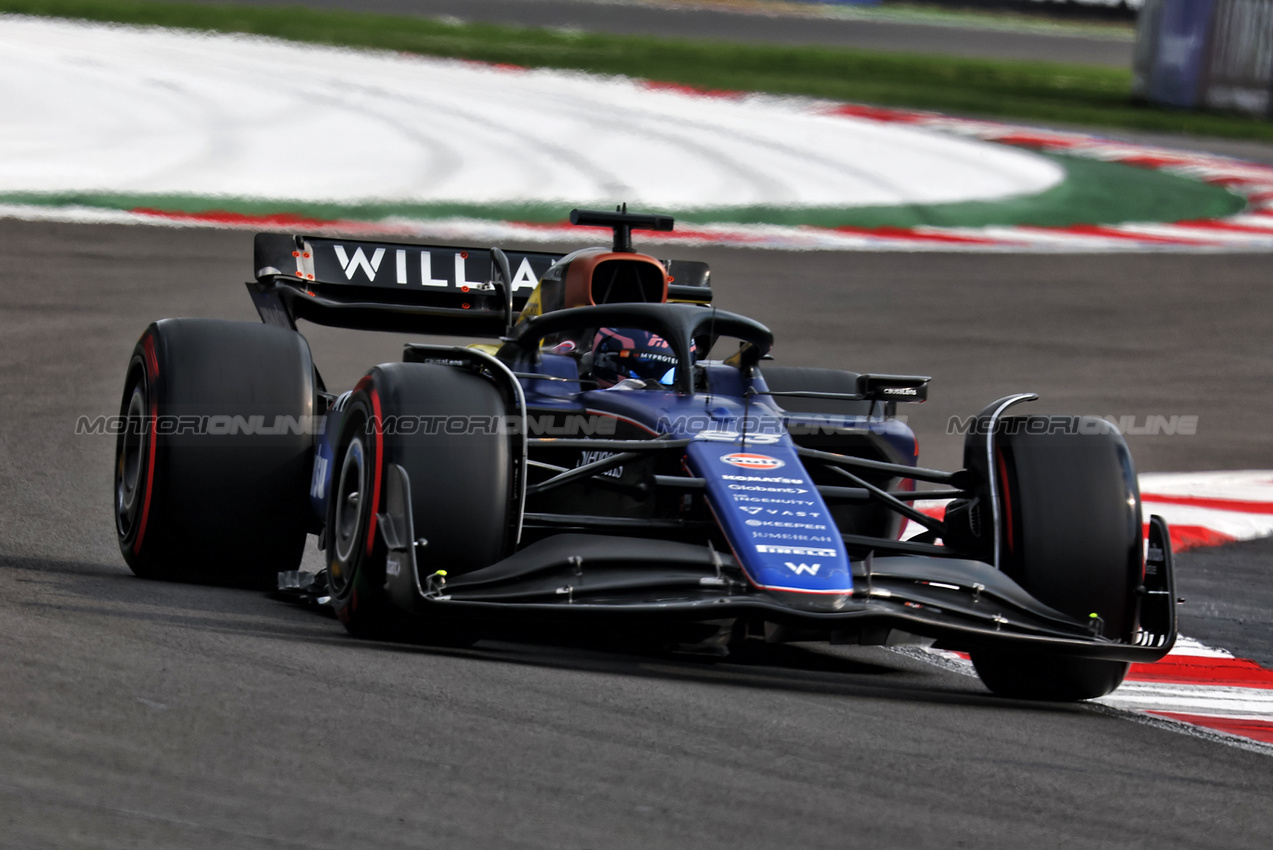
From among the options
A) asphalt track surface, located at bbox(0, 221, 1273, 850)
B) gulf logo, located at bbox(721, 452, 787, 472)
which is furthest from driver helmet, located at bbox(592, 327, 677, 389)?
asphalt track surface, located at bbox(0, 221, 1273, 850)

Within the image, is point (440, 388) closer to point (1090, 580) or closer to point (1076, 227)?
point (1090, 580)

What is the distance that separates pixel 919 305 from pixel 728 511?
8.54 meters

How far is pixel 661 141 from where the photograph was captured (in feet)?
62.2

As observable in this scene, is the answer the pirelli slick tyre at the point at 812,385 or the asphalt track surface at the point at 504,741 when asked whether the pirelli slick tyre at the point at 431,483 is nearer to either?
the asphalt track surface at the point at 504,741

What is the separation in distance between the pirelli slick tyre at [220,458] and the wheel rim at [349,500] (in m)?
0.60

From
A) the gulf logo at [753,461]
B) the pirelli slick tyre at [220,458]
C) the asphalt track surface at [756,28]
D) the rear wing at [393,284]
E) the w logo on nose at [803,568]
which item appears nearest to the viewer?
the w logo on nose at [803,568]

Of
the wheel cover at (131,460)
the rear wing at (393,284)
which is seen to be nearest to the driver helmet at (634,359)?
the rear wing at (393,284)

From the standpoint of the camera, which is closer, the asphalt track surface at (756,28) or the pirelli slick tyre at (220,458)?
the pirelli slick tyre at (220,458)

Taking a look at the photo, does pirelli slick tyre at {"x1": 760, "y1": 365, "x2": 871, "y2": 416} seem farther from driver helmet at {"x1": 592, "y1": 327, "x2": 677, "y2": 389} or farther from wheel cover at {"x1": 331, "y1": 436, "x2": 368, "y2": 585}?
wheel cover at {"x1": 331, "y1": 436, "x2": 368, "y2": 585}

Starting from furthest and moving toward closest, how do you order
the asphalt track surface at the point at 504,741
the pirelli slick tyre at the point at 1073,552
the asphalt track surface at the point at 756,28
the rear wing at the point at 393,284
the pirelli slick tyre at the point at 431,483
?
1. the asphalt track surface at the point at 756,28
2. the rear wing at the point at 393,284
3. the pirelli slick tyre at the point at 1073,552
4. the pirelli slick tyre at the point at 431,483
5. the asphalt track surface at the point at 504,741

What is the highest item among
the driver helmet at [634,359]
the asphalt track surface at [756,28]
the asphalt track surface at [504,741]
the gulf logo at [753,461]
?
the asphalt track surface at [756,28]

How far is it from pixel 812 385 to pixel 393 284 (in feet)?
6.43

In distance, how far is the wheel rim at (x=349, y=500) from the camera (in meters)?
5.29

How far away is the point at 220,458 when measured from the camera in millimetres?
6078
